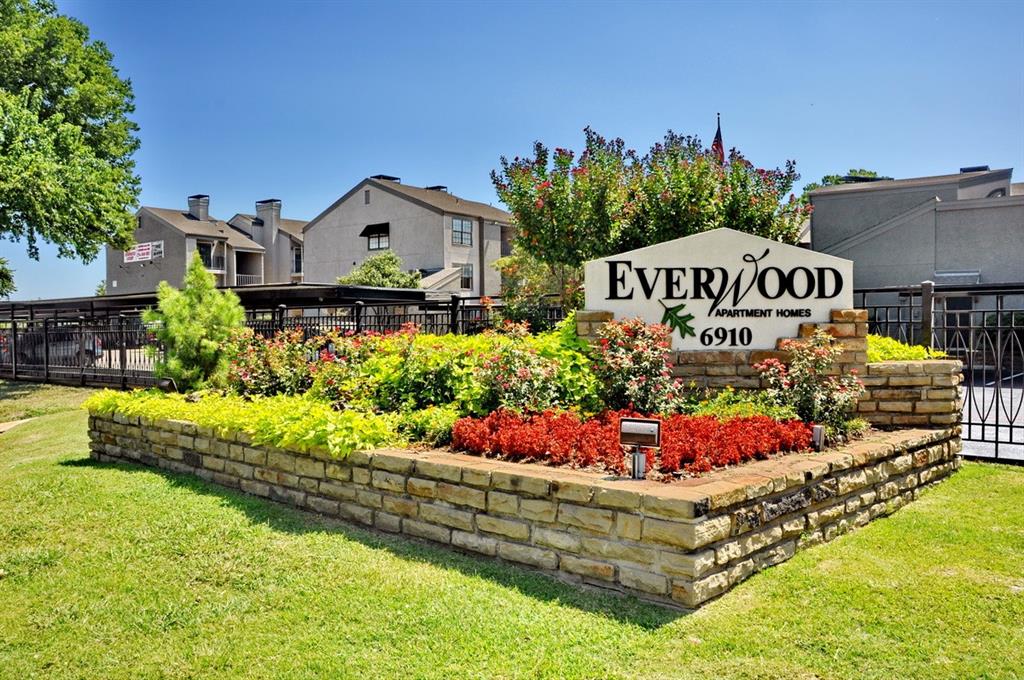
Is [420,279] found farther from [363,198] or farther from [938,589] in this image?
[938,589]

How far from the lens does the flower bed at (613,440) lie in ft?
16.1

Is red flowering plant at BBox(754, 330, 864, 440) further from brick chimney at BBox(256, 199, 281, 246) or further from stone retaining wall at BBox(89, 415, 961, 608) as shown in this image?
brick chimney at BBox(256, 199, 281, 246)

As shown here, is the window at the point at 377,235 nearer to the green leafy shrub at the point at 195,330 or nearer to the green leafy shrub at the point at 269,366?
the green leafy shrub at the point at 195,330

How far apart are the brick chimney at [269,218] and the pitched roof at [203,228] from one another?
93 cm

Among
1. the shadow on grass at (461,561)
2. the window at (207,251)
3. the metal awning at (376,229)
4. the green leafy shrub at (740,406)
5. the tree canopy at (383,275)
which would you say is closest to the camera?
the shadow on grass at (461,561)

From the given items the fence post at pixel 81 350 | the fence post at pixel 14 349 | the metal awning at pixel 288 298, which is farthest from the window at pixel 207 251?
the fence post at pixel 81 350

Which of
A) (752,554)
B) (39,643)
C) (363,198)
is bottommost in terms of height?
(39,643)

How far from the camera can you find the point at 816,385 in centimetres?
628

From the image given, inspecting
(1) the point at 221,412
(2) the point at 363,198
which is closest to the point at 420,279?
(2) the point at 363,198

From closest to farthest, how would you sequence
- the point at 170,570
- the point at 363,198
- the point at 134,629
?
1. the point at 134,629
2. the point at 170,570
3. the point at 363,198

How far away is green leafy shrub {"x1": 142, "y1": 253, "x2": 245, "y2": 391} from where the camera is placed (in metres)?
8.69

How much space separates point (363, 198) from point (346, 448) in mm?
34882

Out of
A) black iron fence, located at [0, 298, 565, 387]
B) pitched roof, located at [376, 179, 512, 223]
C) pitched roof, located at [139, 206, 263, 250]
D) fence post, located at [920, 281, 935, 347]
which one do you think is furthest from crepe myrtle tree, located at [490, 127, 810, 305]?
pitched roof, located at [139, 206, 263, 250]

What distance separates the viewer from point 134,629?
13.1 ft
